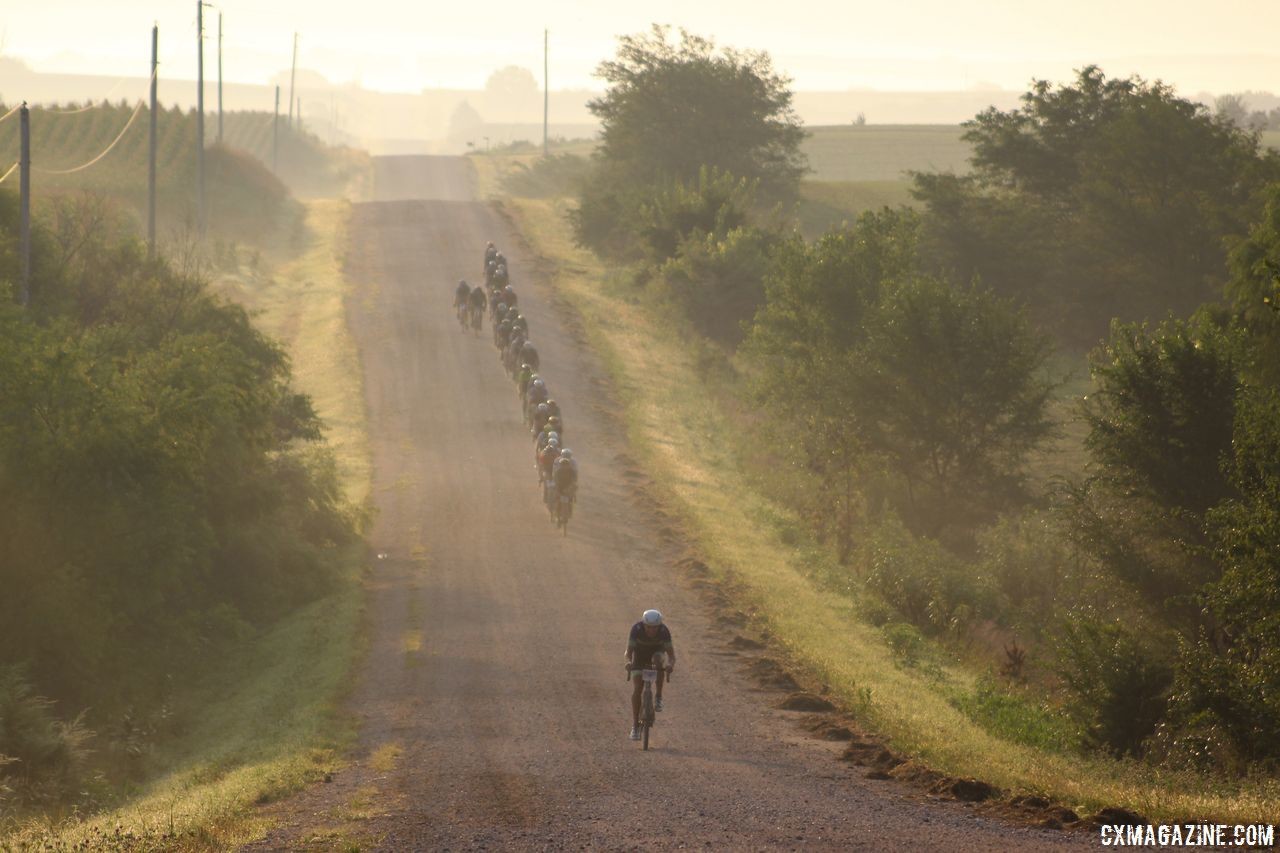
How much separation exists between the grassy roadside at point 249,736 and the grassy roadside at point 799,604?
7704 millimetres

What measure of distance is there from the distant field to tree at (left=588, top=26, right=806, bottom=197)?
84.4ft

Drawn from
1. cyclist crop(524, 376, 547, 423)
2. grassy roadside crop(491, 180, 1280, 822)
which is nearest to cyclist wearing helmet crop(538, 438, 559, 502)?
grassy roadside crop(491, 180, 1280, 822)

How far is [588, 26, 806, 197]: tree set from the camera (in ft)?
238

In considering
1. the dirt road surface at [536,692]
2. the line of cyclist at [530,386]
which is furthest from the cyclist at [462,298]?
the dirt road surface at [536,692]

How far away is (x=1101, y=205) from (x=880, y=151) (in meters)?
58.0

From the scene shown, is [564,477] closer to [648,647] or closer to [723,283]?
[648,647]

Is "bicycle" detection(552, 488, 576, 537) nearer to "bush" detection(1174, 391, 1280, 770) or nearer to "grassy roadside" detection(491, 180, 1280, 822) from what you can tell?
"grassy roadside" detection(491, 180, 1280, 822)

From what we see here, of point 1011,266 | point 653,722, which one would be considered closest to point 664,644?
point 653,722

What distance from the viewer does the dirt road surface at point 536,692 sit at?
12805 mm

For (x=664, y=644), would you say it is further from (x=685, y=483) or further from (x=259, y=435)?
(x=685, y=483)

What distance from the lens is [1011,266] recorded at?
6000 cm

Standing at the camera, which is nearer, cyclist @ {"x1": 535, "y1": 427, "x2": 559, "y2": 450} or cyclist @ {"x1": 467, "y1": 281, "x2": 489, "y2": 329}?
cyclist @ {"x1": 535, "y1": 427, "x2": 559, "y2": 450}

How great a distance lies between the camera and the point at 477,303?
49.9m

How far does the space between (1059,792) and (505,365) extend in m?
34.0
